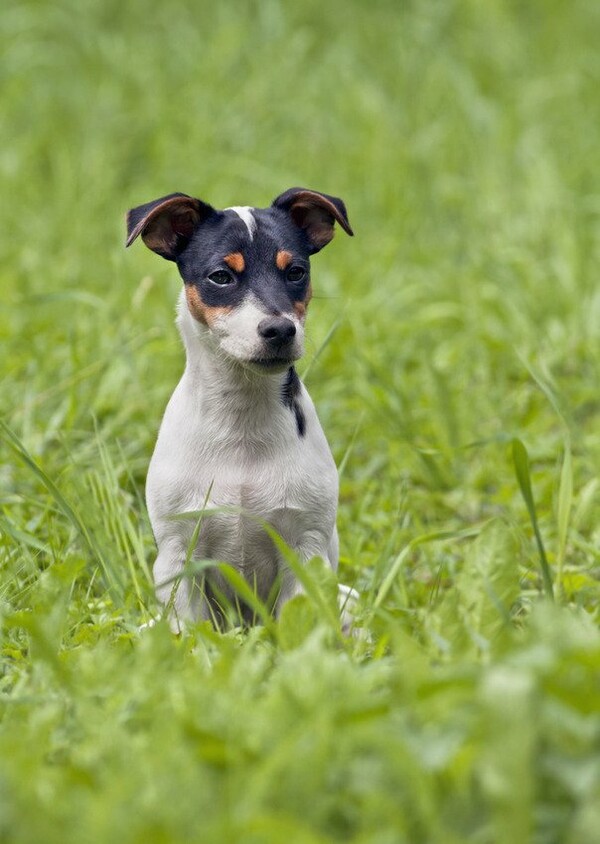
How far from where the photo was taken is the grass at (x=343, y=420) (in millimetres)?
2082

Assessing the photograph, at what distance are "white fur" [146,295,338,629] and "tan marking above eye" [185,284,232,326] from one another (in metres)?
0.03

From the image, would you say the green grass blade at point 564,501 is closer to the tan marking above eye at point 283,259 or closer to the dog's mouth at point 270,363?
the dog's mouth at point 270,363

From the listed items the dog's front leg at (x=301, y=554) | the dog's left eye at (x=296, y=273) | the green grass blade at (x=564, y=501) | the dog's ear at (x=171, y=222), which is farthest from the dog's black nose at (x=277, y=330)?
the green grass blade at (x=564, y=501)

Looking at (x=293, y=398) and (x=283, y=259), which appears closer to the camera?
(x=283, y=259)

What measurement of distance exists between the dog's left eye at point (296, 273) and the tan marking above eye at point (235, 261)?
0.44 feet

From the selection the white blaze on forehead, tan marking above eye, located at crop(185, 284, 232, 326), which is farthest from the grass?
the white blaze on forehead

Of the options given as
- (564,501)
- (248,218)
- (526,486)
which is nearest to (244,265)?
(248,218)

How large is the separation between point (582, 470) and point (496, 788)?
10.1 ft

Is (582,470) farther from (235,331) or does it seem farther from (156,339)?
(235,331)

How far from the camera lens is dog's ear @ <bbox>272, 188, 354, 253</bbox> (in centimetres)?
351

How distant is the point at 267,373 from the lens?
329cm

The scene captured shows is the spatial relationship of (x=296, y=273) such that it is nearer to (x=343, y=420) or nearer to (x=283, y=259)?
(x=283, y=259)

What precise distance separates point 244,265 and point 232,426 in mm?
429

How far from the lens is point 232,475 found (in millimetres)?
3379
